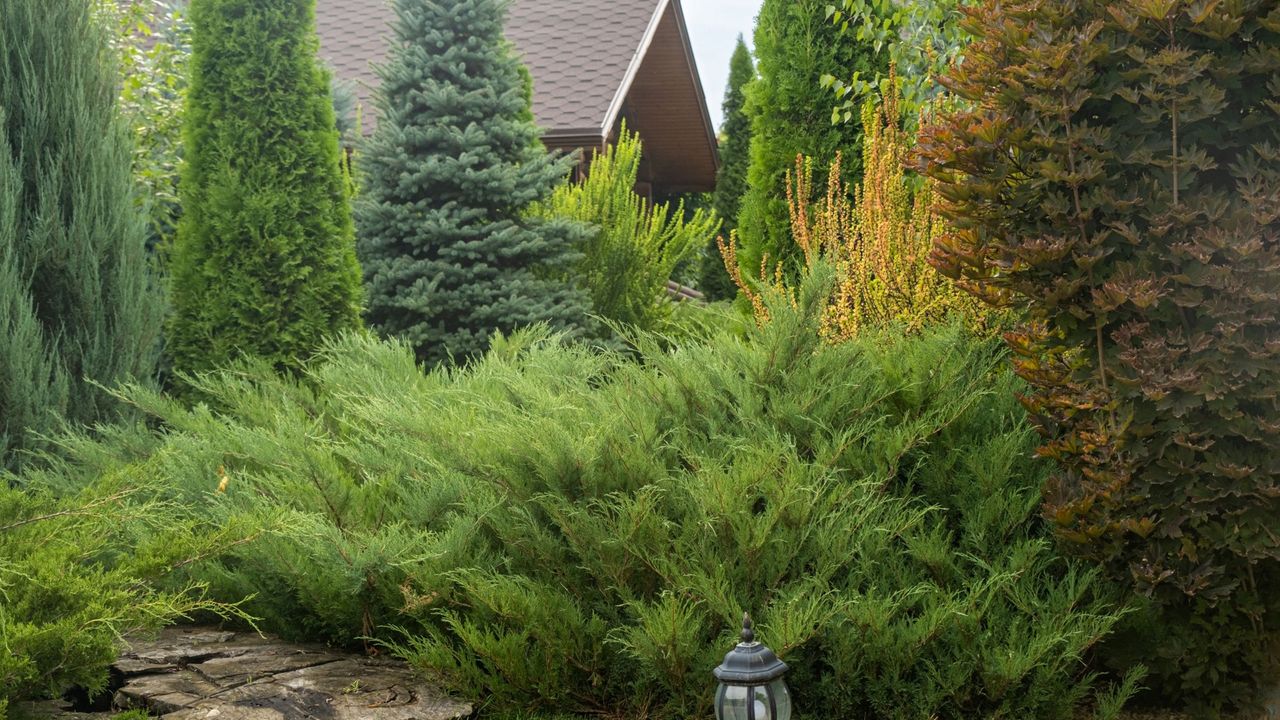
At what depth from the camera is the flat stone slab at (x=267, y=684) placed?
3.31 m

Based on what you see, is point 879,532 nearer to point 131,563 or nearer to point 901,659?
point 901,659

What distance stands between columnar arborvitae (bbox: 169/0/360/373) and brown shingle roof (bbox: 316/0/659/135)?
5.23 m

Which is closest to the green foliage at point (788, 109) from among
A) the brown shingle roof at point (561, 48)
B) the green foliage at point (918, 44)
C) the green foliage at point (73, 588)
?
the green foliage at point (918, 44)

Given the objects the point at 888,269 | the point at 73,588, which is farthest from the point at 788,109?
the point at 73,588

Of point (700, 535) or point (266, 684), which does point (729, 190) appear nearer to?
point (700, 535)

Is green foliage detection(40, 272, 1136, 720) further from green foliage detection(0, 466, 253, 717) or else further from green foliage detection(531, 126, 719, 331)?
green foliage detection(531, 126, 719, 331)

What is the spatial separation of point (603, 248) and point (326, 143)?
2.65m

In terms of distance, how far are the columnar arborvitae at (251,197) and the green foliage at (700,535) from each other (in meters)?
2.62

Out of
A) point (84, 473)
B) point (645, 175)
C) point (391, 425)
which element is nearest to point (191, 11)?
point (84, 473)

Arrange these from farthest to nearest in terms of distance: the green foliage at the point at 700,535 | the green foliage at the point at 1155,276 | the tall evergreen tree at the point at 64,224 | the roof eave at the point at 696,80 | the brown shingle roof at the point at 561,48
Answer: the roof eave at the point at 696,80 < the brown shingle roof at the point at 561,48 < the tall evergreen tree at the point at 64,224 < the green foliage at the point at 700,535 < the green foliage at the point at 1155,276

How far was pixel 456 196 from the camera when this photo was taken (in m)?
8.49

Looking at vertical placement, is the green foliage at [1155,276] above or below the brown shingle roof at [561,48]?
below

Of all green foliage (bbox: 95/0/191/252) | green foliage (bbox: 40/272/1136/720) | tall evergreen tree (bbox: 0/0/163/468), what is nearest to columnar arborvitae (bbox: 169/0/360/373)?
tall evergreen tree (bbox: 0/0/163/468)

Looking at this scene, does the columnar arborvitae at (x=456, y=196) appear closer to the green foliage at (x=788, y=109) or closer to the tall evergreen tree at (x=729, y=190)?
the green foliage at (x=788, y=109)
